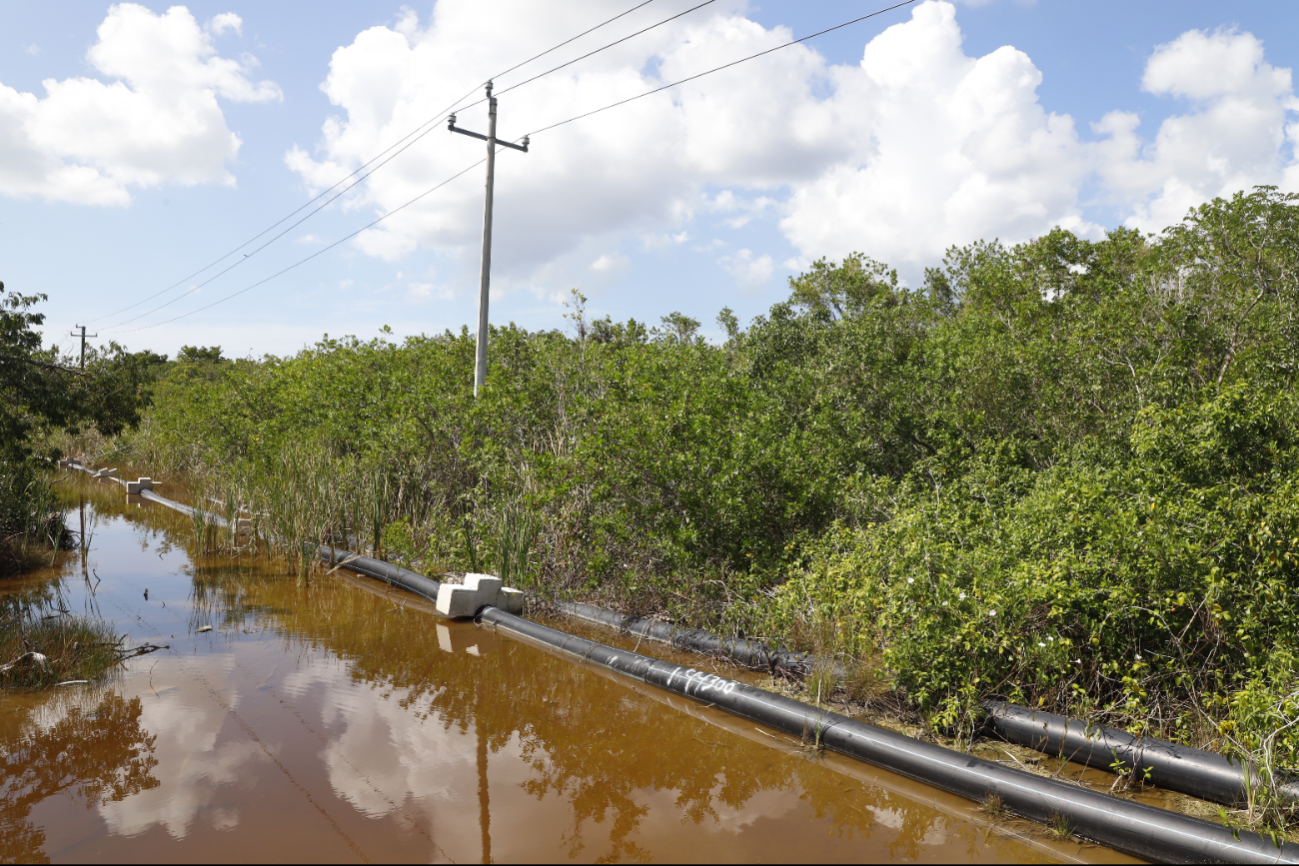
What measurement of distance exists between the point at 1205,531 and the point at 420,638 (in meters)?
5.95

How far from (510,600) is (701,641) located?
2122 millimetres

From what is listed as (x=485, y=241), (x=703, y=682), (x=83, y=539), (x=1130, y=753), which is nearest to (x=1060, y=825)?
(x=1130, y=753)

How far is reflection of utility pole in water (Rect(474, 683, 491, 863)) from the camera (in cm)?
345

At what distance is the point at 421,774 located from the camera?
13.4 ft

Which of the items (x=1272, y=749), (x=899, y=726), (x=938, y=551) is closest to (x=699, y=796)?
(x=899, y=726)

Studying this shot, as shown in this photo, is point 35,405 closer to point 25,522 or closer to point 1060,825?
point 25,522

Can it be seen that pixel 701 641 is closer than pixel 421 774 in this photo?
No

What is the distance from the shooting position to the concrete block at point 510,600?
7.44 m

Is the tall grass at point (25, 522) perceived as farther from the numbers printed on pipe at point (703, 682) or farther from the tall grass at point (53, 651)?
the numbers printed on pipe at point (703, 682)

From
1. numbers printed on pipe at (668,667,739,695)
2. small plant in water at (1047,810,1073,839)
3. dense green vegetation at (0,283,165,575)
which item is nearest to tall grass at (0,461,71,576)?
dense green vegetation at (0,283,165,575)

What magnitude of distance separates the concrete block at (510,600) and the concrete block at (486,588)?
49mm

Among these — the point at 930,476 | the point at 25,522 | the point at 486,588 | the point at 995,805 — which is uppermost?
the point at 930,476

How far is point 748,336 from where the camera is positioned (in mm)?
12414

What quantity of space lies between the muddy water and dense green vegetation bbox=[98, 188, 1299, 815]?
1.16 m
